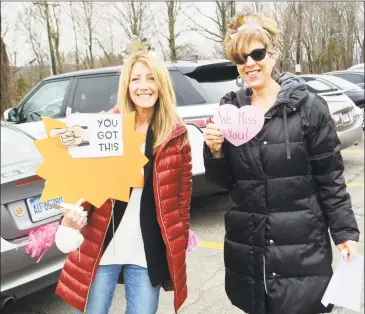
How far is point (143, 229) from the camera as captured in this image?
1849 mm

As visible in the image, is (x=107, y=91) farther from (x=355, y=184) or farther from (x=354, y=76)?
(x=354, y=76)

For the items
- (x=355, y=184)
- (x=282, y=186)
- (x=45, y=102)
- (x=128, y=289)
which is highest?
(x=45, y=102)

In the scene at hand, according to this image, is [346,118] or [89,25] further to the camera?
[89,25]

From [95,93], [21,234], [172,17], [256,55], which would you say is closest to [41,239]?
[21,234]

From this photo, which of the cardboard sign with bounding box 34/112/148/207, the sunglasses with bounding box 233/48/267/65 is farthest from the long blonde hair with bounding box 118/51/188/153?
the sunglasses with bounding box 233/48/267/65

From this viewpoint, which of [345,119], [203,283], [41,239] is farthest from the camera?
[345,119]

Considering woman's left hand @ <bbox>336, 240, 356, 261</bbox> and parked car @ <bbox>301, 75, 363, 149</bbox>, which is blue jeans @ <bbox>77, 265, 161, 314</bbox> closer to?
woman's left hand @ <bbox>336, 240, 356, 261</bbox>

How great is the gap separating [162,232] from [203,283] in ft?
5.59

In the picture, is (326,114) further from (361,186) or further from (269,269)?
(361,186)

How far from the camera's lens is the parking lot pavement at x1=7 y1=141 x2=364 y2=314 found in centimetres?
303

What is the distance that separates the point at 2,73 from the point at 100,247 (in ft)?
30.8

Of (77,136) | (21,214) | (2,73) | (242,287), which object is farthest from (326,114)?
(2,73)

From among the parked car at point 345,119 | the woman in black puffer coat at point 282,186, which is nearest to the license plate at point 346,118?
the parked car at point 345,119

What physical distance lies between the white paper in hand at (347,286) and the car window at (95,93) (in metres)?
3.67
